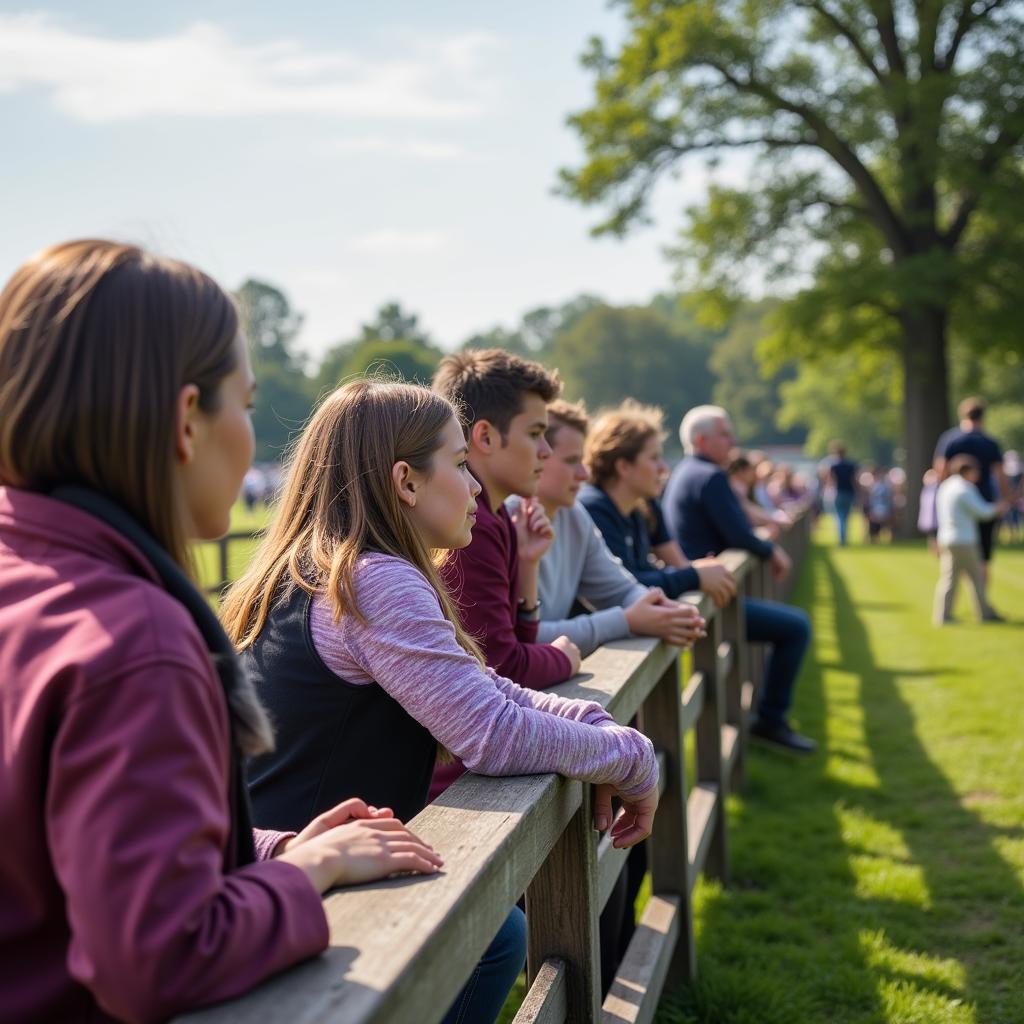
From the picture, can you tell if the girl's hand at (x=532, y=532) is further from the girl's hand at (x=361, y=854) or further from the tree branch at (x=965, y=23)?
the tree branch at (x=965, y=23)

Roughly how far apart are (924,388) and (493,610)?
28.2m

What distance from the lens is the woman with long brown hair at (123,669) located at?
1225 millimetres

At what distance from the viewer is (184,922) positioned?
4.08 feet

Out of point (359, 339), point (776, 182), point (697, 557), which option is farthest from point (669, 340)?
point (697, 557)

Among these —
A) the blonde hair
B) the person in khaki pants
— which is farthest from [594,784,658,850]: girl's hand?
the person in khaki pants

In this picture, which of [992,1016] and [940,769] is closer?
[992,1016]

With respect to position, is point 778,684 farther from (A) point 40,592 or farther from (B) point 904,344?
(B) point 904,344

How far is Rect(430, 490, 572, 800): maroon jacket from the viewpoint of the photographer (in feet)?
9.81

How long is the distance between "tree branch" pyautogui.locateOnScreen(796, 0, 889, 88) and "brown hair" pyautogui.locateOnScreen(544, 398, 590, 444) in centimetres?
2663

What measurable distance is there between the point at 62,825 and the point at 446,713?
997 millimetres

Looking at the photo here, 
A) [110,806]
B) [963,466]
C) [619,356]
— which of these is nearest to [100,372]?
[110,806]

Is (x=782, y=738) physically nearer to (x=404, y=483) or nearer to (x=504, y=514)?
(x=504, y=514)

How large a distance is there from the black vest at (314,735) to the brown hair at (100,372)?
2.77ft

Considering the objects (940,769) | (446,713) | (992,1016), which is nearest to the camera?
(446,713)
